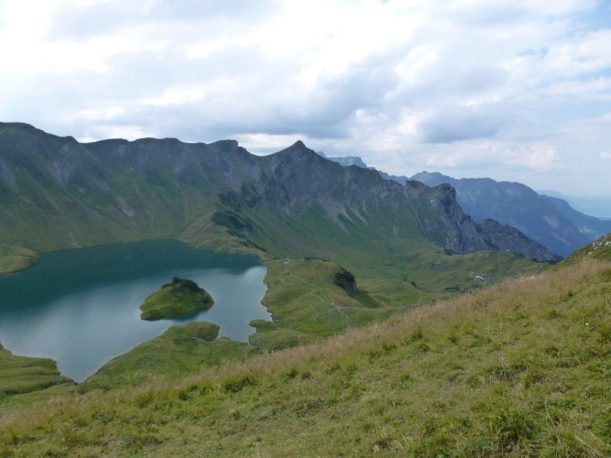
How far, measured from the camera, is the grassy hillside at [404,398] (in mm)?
9562

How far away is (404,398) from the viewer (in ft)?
42.4

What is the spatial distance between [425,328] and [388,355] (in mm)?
2196

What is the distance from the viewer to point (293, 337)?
→ 130m

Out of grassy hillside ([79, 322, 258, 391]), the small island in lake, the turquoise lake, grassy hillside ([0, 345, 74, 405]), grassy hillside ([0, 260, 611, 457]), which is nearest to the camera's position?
grassy hillside ([0, 260, 611, 457])

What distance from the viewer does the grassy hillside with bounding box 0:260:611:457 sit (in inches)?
376

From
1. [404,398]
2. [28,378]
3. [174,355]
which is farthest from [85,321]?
[404,398]

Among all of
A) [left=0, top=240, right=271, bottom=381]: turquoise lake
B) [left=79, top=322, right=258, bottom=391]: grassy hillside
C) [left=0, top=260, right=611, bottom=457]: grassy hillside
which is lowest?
[left=79, top=322, right=258, bottom=391]: grassy hillside

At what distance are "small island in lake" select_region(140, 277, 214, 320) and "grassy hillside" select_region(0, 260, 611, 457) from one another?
507 feet

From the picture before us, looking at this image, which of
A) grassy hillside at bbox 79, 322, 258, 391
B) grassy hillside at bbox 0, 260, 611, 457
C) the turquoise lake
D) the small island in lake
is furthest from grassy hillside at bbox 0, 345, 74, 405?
grassy hillside at bbox 0, 260, 611, 457

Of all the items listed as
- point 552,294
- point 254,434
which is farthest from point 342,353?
point 552,294

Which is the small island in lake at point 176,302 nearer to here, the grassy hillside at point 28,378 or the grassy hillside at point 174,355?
the grassy hillside at point 174,355

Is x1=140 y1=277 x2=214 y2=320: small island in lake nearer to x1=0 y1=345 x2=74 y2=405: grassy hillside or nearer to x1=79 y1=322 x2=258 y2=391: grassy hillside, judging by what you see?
x1=79 y1=322 x2=258 y2=391: grassy hillside

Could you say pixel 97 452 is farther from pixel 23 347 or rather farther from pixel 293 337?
pixel 23 347

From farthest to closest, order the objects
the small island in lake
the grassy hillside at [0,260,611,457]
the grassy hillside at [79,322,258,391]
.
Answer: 1. the small island in lake
2. the grassy hillside at [79,322,258,391]
3. the grassy hillside at [0,260,611,457]
